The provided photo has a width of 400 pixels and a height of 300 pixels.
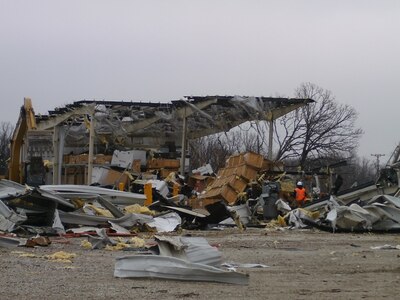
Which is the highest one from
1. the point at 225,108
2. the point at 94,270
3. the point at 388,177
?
the point at 225,108

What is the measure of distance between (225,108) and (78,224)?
18066 mm

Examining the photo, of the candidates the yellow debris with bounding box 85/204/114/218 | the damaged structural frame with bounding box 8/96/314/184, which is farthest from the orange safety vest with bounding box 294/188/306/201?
the yellow debris with bounding box 85/204/114/218

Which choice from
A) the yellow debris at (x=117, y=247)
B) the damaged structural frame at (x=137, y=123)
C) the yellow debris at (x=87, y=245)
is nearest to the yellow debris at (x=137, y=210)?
the yellow debris at (x=87, y=245)

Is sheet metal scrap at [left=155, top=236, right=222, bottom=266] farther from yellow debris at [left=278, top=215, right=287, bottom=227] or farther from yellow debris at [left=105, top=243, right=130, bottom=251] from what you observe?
yellow debris at [left=278, top=215, right=287, bottom=227]

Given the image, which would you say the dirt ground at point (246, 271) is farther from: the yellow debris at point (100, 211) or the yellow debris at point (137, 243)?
the yellow debris at point (100, 211)

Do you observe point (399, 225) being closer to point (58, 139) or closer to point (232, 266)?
point (232, 266)

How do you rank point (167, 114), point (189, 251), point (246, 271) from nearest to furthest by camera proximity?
point (189, 251)
point (246, 271)
point (167, 114)

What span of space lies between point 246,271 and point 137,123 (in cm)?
2896

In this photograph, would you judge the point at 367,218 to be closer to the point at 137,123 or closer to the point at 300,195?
the point at 300,195

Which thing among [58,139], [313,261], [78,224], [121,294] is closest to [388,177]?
[78,224]

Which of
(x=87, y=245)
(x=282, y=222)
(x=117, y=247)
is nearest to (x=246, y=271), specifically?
(x=117, y=247)

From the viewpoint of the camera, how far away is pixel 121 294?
768cm

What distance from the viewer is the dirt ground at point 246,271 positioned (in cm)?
779

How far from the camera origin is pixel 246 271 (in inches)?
391
